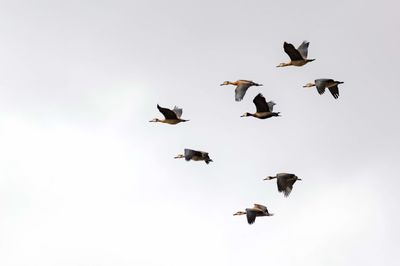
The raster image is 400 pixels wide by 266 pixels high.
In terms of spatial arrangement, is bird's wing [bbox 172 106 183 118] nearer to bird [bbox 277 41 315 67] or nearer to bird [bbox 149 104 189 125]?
bird [bbox 149 104 189 125]

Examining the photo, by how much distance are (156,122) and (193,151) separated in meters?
10.2

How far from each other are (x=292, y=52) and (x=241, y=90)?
518cm

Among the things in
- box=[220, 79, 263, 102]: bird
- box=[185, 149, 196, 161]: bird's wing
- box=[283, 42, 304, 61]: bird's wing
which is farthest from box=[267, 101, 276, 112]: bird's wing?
box=[185, 149, 196, 161]: bird's wing

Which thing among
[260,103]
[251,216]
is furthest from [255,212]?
[260,103]

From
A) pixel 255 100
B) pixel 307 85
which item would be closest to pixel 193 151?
pixel 255 100

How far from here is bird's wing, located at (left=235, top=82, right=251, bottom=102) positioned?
10269 cm

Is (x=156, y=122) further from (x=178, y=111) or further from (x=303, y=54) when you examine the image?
(x=303, y=54)

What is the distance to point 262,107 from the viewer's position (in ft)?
345

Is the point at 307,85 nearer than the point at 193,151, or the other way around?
the point at 193,151

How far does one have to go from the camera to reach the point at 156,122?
112250 millimetres

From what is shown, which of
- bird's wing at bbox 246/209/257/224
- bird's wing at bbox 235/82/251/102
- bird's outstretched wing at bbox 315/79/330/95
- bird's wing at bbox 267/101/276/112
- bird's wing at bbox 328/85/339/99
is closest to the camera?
bird's wing at bbox 246/209/257/224

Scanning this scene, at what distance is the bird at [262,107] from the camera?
342 ft

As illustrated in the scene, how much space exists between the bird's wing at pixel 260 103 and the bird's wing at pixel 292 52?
4222 millimetres

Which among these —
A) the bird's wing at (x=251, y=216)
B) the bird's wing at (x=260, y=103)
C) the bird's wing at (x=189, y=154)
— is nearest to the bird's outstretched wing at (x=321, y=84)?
the bird's wing at (x=260, y=103)
